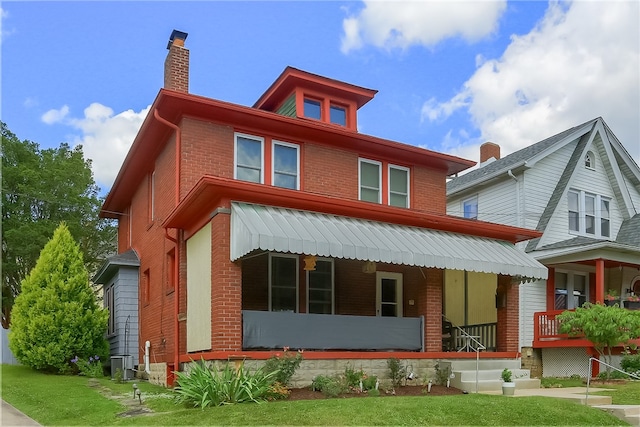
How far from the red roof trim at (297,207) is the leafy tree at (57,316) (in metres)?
5.03

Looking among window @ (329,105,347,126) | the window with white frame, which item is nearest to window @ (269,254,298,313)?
window @ (329,105,347,126)

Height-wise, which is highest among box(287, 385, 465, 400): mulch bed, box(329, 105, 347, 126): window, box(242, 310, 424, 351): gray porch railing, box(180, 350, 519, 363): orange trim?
box(329, 105, 347, 126): window

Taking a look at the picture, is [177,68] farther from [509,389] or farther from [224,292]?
[509,389]

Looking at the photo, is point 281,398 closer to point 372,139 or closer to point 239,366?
point 239,366

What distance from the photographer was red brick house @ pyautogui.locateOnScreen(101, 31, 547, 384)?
13031 millimetres

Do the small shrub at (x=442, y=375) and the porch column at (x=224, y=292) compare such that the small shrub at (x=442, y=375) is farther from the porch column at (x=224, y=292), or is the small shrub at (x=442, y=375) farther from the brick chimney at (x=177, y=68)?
the brick chimney at (x=177, y=68)

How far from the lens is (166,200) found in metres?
17.0

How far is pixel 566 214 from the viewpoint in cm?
2416

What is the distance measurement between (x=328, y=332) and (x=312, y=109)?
8.18m

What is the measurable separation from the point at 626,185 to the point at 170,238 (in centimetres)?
1995

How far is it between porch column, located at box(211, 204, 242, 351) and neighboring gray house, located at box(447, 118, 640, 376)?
12456mm

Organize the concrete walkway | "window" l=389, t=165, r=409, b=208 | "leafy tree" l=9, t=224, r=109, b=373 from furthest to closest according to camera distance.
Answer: "window" l=389, t=165, r=409, b=208
"leafy tree" l=9, t=224, r=109, b=373
the concrete walkway

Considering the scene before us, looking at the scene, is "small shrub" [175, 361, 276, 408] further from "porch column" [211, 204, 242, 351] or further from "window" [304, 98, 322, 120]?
"window" [304, 98, 322, 120]

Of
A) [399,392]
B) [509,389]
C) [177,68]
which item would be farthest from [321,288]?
[177,68]
